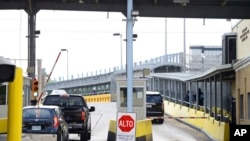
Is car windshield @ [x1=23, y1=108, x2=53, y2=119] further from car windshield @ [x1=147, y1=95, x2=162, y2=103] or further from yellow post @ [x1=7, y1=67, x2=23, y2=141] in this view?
car windshield @ [x1=147, y1=95, x2=162, y2=103]

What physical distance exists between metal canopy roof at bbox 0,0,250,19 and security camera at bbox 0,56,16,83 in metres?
22.0

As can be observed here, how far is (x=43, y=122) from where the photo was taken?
61.8ft

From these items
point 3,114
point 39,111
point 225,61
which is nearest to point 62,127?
point 39,111

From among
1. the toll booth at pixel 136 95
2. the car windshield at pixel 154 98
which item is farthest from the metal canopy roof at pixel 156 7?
the car windshield at pixel 154 98

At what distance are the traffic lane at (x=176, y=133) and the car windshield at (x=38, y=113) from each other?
9.12m

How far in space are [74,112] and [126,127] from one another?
9.15 metres

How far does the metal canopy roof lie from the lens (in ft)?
86.2

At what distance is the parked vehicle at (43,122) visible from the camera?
18.7 metres

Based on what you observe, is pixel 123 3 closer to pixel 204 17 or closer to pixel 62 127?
pixel 204 17

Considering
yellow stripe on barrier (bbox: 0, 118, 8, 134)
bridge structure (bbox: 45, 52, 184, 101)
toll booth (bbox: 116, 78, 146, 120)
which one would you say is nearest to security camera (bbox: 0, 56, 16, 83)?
yellow stripe on barrier (bbox: 0, 118, 8, 134)

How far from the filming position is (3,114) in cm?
546

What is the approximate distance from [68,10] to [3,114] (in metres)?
21.5

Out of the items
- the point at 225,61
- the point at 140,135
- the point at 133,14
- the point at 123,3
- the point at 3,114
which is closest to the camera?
the point at 3,114

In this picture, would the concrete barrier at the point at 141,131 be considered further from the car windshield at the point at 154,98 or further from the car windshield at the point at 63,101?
the car windshield at the point at 154,98
